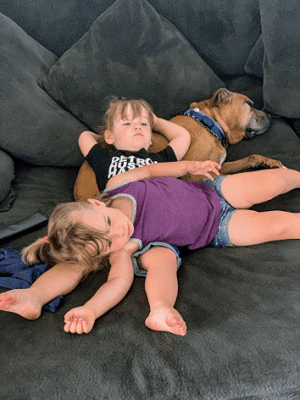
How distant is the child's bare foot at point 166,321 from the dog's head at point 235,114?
→ 1.34m

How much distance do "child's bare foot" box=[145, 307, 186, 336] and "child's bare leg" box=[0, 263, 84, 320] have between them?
1.15 ft

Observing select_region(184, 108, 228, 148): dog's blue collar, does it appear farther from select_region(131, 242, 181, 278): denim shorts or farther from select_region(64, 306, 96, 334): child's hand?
select_region(64, 306, 96, 334): child's hand

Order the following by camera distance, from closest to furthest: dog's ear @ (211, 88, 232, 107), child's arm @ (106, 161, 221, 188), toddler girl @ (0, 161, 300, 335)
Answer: toddler girl @ (0, 161, 300, 335) < child's arm @ (106, 161, 221, 188) < dog's ear @ (211, 88, 232, 107)

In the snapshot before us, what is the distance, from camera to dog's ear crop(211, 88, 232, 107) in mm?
1831

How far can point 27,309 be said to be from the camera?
2.99 ft

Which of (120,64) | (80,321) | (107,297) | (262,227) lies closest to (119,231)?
(107,297)

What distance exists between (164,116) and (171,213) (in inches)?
32.7

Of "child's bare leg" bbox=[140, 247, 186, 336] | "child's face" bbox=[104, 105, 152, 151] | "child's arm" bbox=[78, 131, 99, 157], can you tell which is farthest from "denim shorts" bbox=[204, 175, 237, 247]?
"child's arm" bbox=[78, 131, 99, 157]

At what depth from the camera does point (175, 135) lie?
5.61 ft

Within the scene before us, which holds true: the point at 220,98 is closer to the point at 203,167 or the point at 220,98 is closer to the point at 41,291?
the point at 203,167

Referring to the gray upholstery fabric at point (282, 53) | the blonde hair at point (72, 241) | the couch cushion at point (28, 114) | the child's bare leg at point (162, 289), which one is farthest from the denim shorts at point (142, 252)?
the gray upholstery fabric at point (282, 53)

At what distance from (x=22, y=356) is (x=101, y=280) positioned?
0.39 metres

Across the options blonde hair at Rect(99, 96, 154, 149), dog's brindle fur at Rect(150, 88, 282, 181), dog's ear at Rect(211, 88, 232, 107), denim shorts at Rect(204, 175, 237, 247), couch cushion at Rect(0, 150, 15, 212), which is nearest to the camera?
denim shorts at Rect(204, 175, 237, 247)

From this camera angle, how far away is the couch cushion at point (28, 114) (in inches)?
64.7
